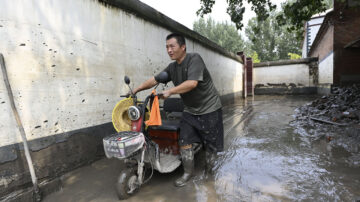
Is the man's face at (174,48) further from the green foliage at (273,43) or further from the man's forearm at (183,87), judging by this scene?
the green foliage at (273,43)

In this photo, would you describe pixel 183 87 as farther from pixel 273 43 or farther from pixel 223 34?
pixel 273 43

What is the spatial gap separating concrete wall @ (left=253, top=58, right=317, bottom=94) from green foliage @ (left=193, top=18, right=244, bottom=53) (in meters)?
16.4

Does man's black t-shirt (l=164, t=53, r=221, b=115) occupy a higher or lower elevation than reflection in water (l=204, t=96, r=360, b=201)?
higher

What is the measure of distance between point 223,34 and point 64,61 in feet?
123

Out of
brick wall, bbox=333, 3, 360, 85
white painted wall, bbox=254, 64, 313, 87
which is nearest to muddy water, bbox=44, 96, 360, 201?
brick wall, bbox=333, 3, 360, 85

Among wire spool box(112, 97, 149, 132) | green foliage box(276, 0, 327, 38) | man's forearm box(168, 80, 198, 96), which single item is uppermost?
green foliage box(276, 0, 327, 38)

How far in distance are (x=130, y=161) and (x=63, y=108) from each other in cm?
143

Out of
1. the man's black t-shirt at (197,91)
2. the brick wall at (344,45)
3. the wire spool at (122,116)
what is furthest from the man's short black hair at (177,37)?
the brick wall at (344,45)

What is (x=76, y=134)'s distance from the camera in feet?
10.0

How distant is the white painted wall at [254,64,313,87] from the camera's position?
51.5 ft

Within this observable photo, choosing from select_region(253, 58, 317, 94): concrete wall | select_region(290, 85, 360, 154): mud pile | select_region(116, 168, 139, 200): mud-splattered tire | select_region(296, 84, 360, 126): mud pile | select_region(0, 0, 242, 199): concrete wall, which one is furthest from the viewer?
select_region(253, 58, 317, 94): concrete wall

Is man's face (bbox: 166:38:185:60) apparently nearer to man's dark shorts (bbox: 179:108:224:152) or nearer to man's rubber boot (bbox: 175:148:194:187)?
man's dark shorts (bbox: 179:108:224:152)

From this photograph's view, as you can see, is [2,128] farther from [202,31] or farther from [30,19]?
[202,31]

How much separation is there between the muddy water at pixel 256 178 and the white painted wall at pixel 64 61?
3.01 ft
